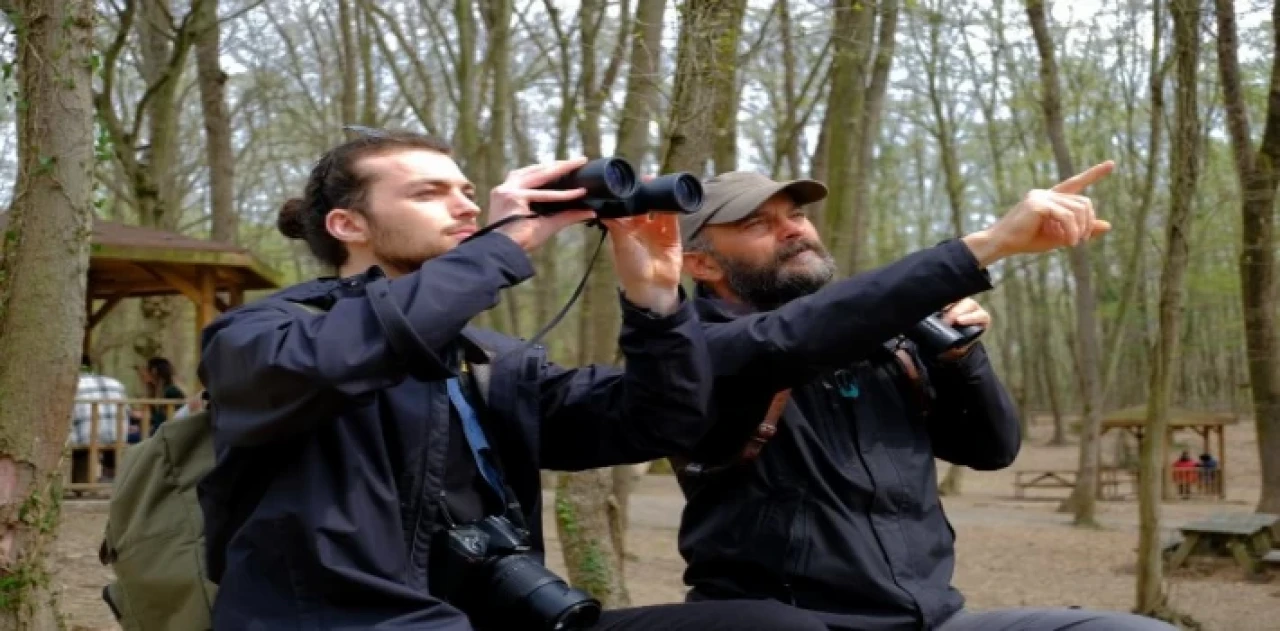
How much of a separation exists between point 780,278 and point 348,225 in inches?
41.8

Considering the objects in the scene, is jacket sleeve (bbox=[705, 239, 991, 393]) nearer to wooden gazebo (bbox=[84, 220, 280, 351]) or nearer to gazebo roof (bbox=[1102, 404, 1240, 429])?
wooden gazebo (bbox=[84, 220, 280, 351])

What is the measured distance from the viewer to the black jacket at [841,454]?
2859mm

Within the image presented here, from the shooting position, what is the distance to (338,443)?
250 centimetres

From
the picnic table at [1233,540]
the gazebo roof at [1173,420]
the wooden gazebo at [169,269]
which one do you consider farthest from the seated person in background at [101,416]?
the gazebo roof at [1173,420]

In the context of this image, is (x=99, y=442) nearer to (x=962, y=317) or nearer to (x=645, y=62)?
(x=645, y=62)

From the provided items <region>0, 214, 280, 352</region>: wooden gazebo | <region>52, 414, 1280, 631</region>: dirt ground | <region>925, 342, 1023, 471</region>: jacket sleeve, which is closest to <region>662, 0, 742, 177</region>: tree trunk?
<region>52, 414, 1280, 631</region>: dirt ground

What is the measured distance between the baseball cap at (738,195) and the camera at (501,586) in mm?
1046

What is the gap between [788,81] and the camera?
2162cm

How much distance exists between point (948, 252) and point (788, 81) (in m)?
19.2

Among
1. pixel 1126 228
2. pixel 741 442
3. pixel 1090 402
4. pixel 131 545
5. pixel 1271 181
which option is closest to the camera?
pixel 131 545

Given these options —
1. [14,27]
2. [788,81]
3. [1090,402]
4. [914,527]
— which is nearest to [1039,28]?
[788,81]

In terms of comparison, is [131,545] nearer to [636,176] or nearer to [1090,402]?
[636,176]

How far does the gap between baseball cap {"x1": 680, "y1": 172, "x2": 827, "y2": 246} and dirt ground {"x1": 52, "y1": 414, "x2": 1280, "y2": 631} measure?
3281 mm

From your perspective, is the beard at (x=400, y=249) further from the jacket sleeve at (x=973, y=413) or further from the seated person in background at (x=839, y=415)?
the jacket sleeve at (x=973, y=413)
